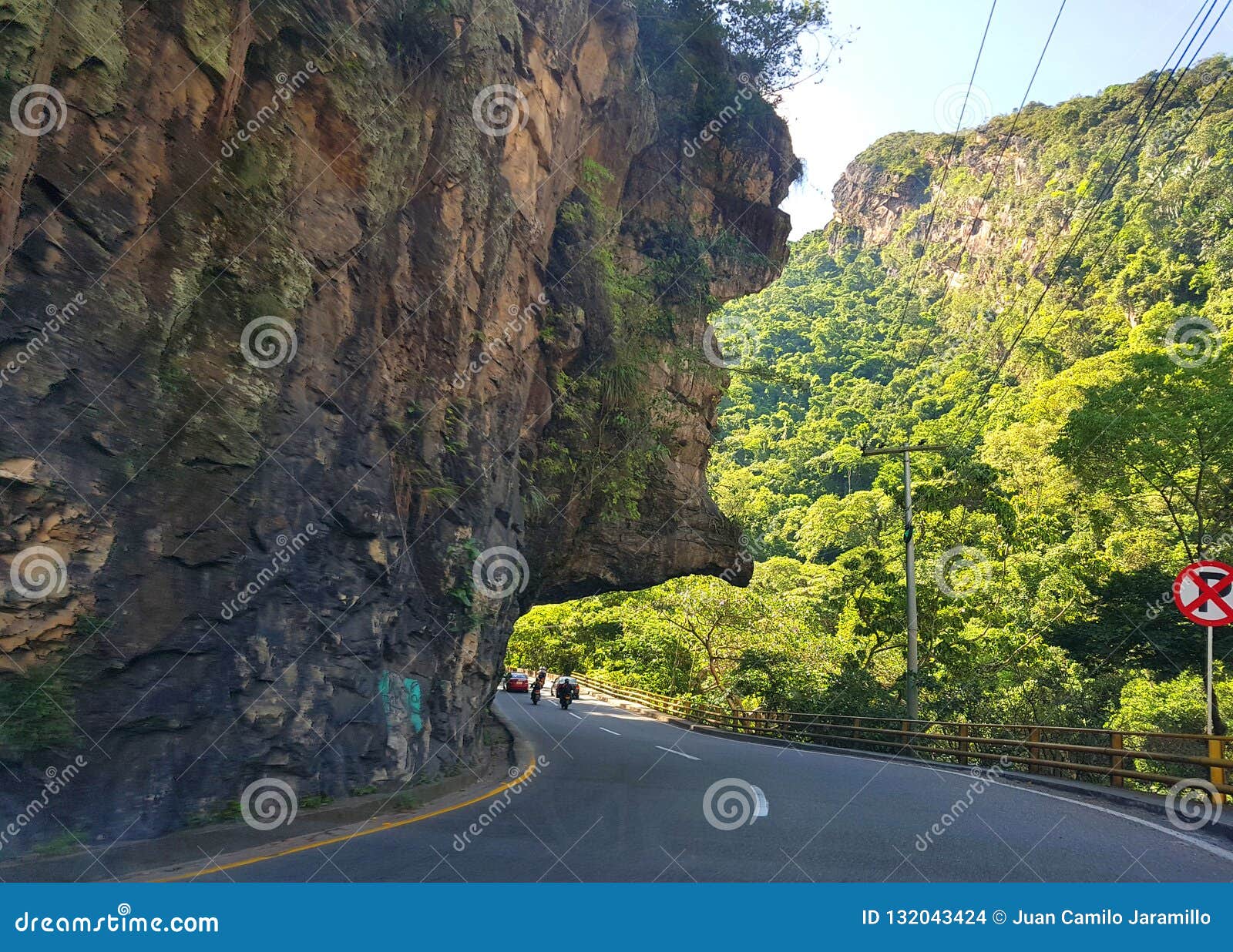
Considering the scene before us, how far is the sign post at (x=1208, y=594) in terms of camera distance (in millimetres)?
9297

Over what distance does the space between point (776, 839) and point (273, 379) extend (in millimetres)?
7766

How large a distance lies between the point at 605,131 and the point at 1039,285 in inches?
3962

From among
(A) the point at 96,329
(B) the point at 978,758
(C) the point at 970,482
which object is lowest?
(B) the point at 978,758

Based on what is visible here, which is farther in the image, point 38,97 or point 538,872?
point 38,97

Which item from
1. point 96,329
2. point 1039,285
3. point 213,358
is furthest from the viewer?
point 1039,285

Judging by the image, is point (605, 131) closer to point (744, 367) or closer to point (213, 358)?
point (744, 367)

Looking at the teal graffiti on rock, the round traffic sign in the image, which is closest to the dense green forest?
the round traffic sign

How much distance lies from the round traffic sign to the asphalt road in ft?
7.55

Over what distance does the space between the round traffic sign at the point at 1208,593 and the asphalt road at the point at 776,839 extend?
2.30 m

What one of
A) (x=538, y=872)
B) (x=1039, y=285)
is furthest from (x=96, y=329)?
(x=1039, y=285)

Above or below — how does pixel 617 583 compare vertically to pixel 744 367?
below

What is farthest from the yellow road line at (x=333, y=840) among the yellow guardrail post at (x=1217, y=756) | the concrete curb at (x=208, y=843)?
the yellow guardrail post at (x=1217, y=756)

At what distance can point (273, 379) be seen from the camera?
412 inches

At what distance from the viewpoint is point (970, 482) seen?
28.3m
